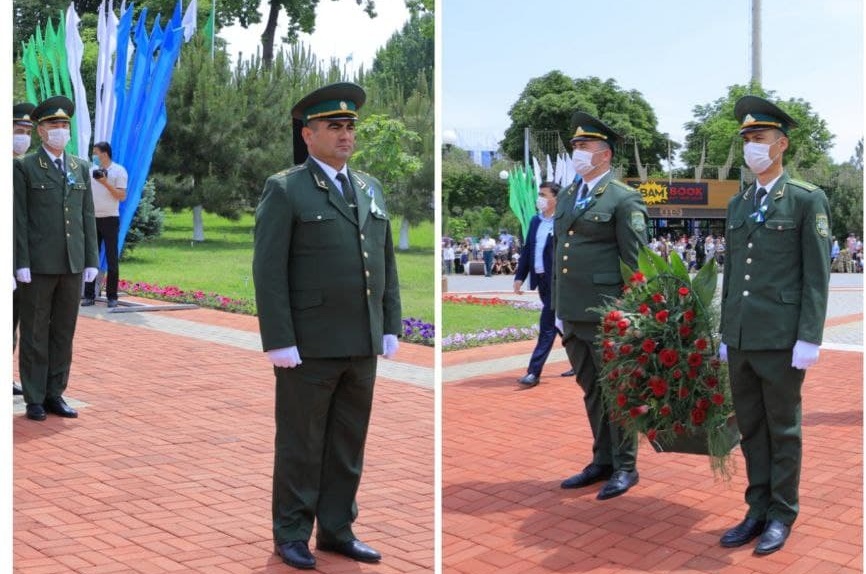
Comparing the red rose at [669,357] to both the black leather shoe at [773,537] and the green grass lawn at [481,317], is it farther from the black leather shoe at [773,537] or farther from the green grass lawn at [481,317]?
the green grass lawn at [481,317]

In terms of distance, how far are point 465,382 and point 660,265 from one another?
381 centimetres

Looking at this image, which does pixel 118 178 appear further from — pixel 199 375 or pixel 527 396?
pixel 527 396

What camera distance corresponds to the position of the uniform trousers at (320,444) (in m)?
3.41

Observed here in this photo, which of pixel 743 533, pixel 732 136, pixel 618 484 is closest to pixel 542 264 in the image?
pixel 618 484

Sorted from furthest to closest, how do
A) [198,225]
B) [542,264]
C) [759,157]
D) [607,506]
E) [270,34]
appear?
[198,225]
[270,34]
[542,264]
[607,506]
[759,157]

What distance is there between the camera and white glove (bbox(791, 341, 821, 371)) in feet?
11.6

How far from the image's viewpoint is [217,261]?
50.6 feet

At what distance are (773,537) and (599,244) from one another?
4.91 feet

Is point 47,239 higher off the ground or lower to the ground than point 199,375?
higher

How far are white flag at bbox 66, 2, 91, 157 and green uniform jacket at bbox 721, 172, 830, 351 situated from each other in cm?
809

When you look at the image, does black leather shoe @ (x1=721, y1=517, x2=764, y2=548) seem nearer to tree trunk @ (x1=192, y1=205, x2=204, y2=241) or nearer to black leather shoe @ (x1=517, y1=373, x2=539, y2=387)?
black leather shoe @ (x1=517, y1=373, x2=539, y2=387)

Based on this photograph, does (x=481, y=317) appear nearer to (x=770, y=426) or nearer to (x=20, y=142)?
(x=20, y=142)

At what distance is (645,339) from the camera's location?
13.5 feet

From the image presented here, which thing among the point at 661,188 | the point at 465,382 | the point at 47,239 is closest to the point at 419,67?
the point at 465,382
